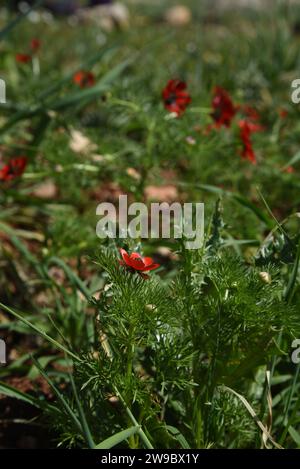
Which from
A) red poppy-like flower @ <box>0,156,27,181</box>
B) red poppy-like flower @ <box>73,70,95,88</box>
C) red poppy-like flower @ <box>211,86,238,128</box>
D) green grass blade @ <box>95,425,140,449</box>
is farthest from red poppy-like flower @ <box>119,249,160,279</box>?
red poppy-like flower @ <box>73,70,95,88</box>

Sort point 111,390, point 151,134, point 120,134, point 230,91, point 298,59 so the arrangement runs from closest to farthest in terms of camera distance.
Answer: point 111,390, point 151,134, point 120,134, point 230,91, point 298,59

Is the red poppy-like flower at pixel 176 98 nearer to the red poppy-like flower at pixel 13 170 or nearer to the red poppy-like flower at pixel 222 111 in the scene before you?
the red poppy-like flower at pixel 222 111

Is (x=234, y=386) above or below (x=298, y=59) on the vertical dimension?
below

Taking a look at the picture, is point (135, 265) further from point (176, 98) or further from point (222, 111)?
point (222, 111)

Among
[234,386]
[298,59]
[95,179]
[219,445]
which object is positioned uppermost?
[298,59]

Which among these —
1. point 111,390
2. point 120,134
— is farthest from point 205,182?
point 111,390

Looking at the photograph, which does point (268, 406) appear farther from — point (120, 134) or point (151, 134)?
point (120, 134)

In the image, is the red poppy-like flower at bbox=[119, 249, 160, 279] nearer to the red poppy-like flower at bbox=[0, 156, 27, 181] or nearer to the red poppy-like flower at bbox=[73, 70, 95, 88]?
the red poppy-like flower at bbox=[0, 156, 27, 181]
